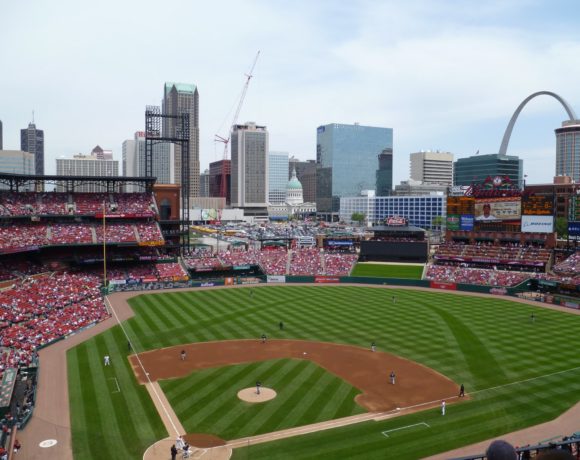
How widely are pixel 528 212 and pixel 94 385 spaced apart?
7059cm

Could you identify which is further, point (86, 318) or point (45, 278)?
point (45, 278)

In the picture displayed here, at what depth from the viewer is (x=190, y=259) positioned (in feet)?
277

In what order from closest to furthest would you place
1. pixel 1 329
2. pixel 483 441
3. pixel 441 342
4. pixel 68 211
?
1. pixel 483 441
2. pixel 1 329
3. pixel 441 342
4. pixel 68 211

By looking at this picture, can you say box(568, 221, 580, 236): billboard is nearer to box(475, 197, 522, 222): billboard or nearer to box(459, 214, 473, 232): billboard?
box(475, 197, 522, 222): billboard

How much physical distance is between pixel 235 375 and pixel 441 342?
19.9 meters

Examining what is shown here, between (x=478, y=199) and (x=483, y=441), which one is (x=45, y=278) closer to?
(x=483, y=441)

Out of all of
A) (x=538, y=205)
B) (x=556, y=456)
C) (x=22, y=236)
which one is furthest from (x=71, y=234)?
(x=556, y=456)

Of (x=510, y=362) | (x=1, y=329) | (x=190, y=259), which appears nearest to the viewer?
(x=510, y=362)

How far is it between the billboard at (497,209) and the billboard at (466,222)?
4.02 feet

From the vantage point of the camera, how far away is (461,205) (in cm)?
8831

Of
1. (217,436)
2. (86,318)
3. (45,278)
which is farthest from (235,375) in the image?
(45,278)

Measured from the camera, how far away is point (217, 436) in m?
26.9

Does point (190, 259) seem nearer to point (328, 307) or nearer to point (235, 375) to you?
point (328, 307)

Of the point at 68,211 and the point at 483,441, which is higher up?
the point at 68,211
